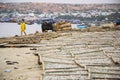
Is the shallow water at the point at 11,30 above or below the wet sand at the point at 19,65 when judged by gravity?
below

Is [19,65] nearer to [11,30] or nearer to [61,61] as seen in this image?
[61,61]

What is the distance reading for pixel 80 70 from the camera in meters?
7.11

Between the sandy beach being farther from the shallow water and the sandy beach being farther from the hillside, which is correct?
the hillside

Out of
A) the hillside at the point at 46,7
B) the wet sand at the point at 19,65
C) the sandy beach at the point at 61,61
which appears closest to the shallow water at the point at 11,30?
the hillside at the point at 46,7

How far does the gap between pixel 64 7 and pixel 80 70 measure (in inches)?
1211

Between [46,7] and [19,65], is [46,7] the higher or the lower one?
the higher one

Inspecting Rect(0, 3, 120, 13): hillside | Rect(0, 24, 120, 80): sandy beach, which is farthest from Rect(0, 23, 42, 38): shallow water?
Rect(0, 24, 120, 80): sandy beach

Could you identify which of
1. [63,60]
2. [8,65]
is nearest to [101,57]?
[63,60]

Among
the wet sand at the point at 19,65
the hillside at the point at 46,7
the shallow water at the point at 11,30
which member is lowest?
the shallow water at the point at 11,30

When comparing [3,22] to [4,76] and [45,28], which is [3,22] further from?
[4,76]

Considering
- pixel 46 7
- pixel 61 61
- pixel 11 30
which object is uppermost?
pixel 46 7

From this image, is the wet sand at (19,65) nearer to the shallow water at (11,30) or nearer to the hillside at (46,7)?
the shallow water at (11,30)

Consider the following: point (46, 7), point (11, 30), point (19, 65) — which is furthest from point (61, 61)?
point (46, 7)

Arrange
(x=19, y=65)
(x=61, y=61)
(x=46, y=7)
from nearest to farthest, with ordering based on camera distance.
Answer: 1. (x=61, y=61)
2. (x=19, y=65)
3. (x=46, y=7)
